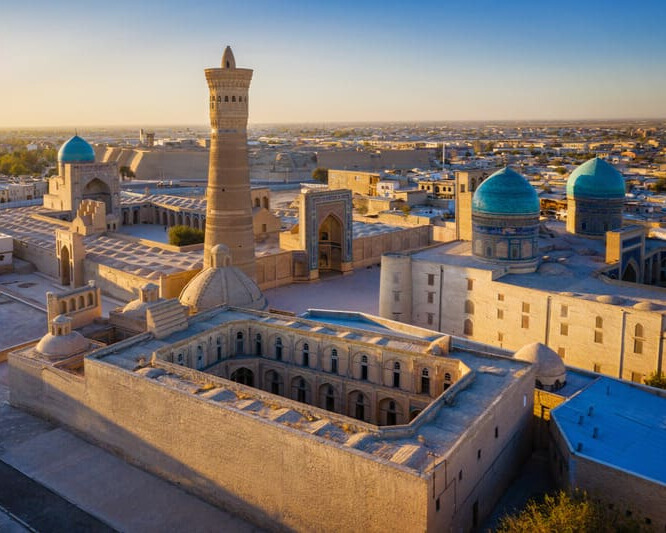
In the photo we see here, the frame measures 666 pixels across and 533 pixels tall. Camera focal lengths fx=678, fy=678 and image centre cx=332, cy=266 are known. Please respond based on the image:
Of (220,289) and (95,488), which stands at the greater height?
(220,289)

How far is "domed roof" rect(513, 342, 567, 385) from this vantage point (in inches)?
661

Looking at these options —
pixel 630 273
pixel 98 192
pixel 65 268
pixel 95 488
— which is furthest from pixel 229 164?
pixel 98 192

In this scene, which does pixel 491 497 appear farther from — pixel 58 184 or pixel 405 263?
pixel 58 184

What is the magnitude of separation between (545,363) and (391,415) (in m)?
4.10

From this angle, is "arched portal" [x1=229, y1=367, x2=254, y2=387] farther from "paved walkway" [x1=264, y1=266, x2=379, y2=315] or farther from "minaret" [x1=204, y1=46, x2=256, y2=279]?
"paved walkway" [x1=264, y1=266, x2=379, y2=315]

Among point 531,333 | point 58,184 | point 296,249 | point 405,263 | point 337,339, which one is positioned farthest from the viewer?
point 58,184

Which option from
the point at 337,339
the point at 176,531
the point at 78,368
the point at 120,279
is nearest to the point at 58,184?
the point at 120,279

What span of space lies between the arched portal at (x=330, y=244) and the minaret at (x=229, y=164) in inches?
300

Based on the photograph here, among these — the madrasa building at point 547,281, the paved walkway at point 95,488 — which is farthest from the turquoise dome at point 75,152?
the paved walkway at point 95,488

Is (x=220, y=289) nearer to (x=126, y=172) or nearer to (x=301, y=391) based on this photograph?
(x=301, y=391)

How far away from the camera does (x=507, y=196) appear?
2381 cm

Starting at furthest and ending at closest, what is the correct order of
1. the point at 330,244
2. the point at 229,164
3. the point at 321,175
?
1. the point at 321,175
2. the point at 330,244
3. the point at 229,164

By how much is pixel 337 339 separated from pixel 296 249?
48.9 ft

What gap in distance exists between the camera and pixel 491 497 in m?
14.3
